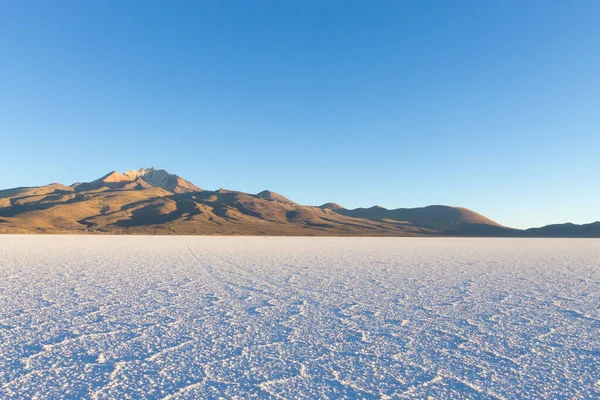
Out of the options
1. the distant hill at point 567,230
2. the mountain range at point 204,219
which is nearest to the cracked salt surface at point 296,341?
the mountain range at point 204,219

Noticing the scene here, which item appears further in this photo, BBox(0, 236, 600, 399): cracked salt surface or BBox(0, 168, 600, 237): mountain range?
BBox(0, 168, 600, 237): mountain range

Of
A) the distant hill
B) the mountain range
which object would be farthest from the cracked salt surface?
the distant hill

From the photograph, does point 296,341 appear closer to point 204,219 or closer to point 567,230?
point 204,219

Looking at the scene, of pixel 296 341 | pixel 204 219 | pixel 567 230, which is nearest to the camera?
pixel 296 341

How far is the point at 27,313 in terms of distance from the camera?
705 centimetres

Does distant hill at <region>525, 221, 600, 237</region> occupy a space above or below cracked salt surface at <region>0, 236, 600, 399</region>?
above

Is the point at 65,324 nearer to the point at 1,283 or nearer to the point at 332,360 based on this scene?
the point at 332,360

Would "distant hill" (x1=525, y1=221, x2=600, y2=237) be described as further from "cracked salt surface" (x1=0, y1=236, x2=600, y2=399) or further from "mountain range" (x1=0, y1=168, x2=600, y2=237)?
"cracked salt surface" (x1=0, y1=236, x2=600, y2=399)

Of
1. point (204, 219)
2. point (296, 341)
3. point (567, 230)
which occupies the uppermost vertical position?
point (567, 230)

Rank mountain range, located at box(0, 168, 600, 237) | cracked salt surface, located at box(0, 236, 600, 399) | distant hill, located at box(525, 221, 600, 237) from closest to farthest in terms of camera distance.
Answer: cracked salt surface, located at box(0, 236, 600, 399) < mountain range, located at box(0, 168, 600, 237) < distant hill, located at box(525, 221, 600, 237)

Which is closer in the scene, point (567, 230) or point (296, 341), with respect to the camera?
point (296, 341)

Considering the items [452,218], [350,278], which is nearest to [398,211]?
[452,218]

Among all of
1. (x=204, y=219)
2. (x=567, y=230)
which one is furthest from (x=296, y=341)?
(x=567, y=230)

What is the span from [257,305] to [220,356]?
10.2ft
